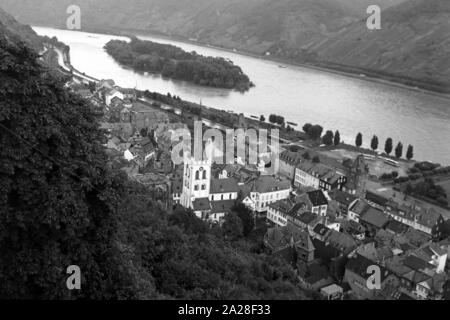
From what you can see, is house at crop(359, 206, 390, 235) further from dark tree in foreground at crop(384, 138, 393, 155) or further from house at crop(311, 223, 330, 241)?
dark tree in foreground at crop(384, 138, 393, 155)

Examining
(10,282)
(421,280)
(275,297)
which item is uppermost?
(10,282)

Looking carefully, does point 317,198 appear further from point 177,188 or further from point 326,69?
point 326,69

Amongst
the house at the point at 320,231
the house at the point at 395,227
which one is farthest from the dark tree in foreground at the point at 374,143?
the house at the point at 320,231

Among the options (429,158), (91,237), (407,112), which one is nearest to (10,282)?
(91,237)

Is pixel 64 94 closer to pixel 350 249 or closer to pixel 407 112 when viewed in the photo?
pixel 350 249

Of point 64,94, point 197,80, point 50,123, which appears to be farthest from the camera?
point 197,80

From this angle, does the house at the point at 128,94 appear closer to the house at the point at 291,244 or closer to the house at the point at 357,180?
the house at the point at 357,180
